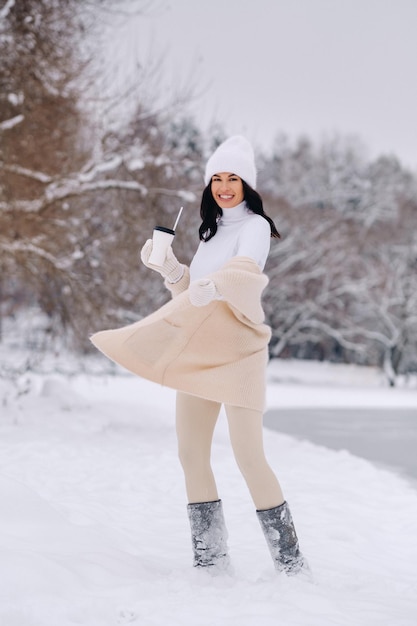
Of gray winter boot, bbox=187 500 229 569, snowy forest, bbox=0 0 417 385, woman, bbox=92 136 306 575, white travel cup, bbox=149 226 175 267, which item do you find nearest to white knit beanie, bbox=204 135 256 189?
woman, bbox=92 136 306 575

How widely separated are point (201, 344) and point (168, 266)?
16.3 inches

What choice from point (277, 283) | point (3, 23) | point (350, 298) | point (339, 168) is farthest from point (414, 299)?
point (3, 23)

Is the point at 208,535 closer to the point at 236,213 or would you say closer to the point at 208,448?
the point at 208,448

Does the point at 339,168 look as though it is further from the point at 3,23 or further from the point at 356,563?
the point at 356,563

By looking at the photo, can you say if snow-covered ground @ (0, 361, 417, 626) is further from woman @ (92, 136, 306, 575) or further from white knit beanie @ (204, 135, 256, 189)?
white knit beanie @ (204, 135, 256, 189)

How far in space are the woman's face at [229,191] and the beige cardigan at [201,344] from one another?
0.35 m

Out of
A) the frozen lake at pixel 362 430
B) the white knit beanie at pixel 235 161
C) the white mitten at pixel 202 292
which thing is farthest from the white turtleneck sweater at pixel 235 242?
the frozen lake at pixel 362 430

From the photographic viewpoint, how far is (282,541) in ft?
9.38

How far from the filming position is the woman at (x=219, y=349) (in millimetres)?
2766

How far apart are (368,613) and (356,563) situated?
1012 mm

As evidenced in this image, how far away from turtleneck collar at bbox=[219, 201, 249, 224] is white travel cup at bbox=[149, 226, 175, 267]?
30cm

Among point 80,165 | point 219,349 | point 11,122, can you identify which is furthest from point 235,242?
point 80,165

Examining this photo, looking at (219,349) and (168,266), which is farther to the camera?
(168,266)

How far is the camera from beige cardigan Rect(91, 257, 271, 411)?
2.76 metres
